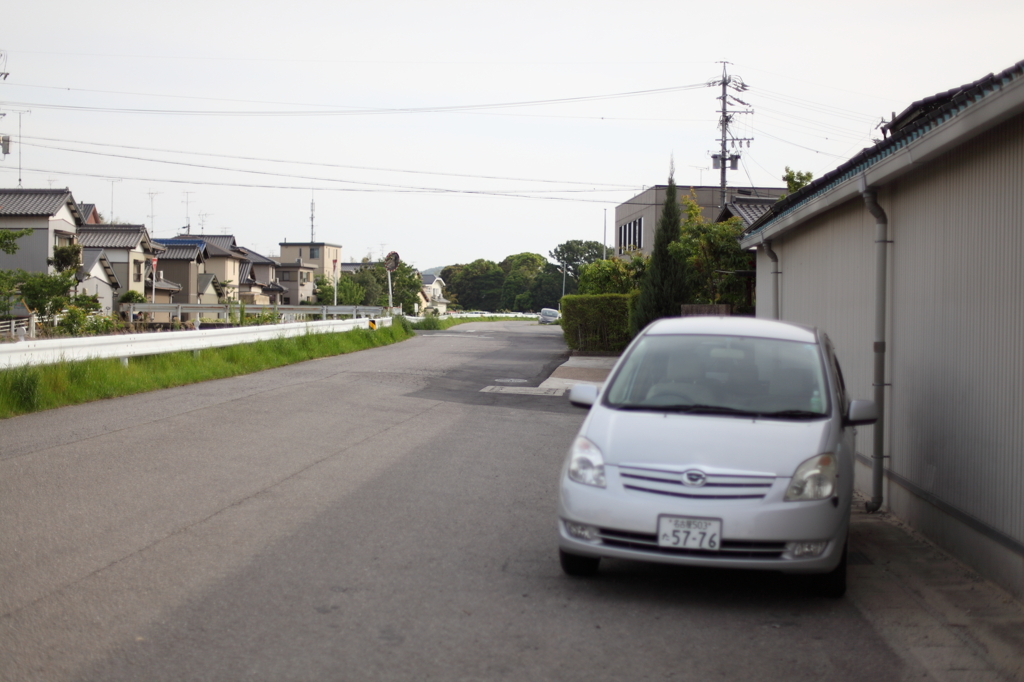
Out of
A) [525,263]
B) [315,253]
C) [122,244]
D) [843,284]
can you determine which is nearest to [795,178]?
[843,284]

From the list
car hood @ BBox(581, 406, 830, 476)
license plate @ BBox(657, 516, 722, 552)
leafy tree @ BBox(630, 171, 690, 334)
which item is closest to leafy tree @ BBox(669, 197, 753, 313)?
leafy tree @ BBox(630, 171, 690, 334)

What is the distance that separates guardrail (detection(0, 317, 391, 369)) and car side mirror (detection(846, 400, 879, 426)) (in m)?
10.5

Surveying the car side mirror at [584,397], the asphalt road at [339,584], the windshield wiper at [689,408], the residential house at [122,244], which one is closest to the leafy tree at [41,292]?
the asphalt road at [339,584]

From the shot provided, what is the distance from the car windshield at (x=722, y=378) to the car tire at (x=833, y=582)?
35.1 inches

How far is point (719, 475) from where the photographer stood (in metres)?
4.80

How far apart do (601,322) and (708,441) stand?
82.0 ft

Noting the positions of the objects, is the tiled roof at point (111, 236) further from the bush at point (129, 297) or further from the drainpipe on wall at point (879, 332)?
the drainpipe on wall at point (879, 332)

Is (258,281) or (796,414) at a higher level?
(258,281)

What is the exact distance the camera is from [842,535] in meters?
4.96

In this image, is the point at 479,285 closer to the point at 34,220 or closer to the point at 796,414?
the point at 34,220

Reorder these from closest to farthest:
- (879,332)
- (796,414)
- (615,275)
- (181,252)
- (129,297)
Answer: (796,414)
(879,332)
(615,275)
(129,297)
(181,252)

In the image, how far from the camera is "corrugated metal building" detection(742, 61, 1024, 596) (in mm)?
5312

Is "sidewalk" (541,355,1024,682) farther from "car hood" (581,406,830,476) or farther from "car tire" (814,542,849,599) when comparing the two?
"car hood" (581,406,830,476)

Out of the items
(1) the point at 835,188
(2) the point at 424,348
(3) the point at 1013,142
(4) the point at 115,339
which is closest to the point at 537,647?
(3) the point at 1013,142
